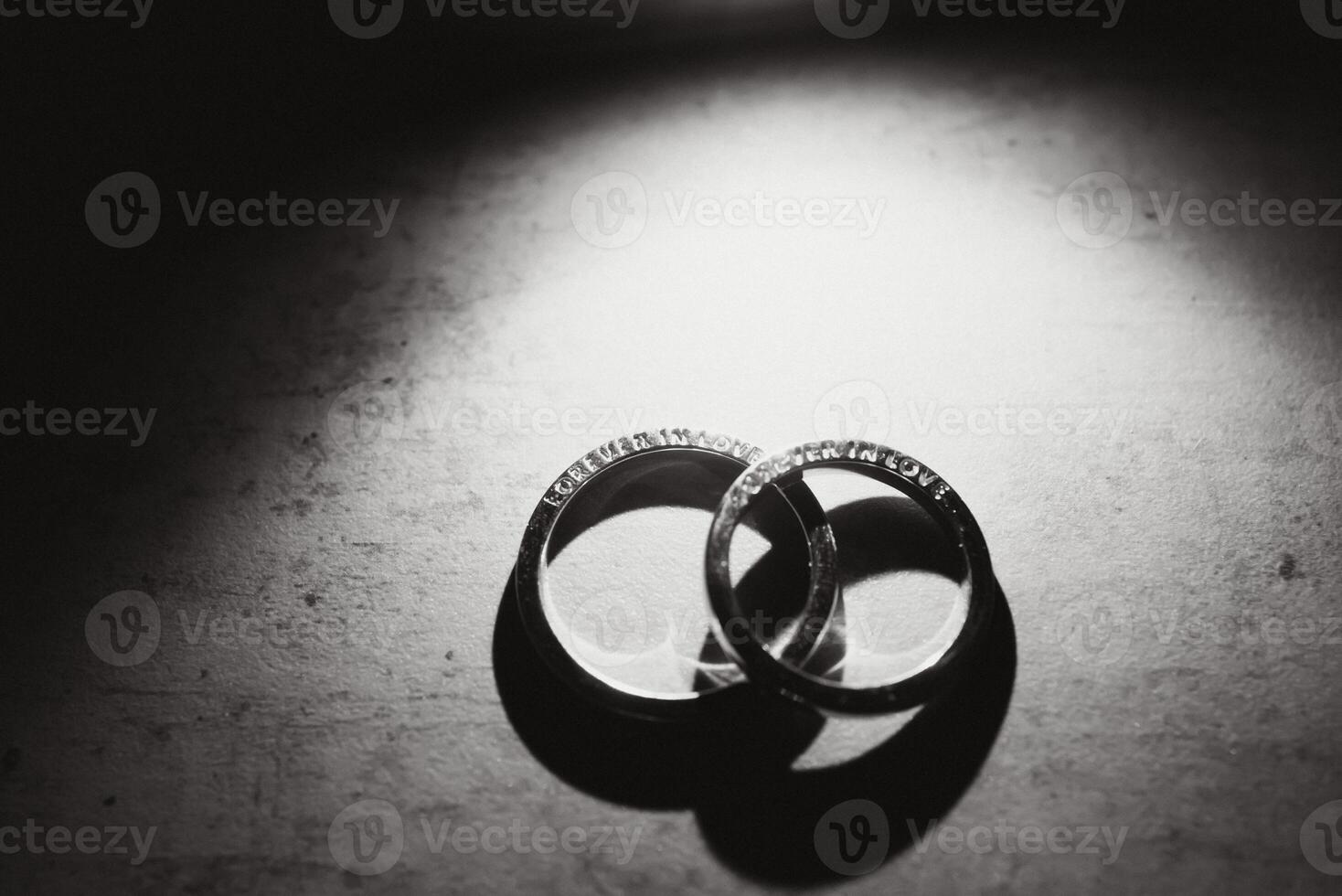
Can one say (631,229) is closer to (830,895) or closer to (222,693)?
(222,693)

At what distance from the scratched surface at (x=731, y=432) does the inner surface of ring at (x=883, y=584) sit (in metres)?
0.13

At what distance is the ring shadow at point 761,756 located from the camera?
1.58m

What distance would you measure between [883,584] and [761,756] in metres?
0.46

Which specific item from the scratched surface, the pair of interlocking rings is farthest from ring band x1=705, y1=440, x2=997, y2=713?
the scratched surface

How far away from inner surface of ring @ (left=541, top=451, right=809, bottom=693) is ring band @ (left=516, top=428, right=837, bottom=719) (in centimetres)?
3

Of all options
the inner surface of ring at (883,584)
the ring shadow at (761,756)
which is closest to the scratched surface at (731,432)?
the ring shadow at (761,756)

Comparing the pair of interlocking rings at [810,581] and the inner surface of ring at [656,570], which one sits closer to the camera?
the pair of interlocking rings at [810,581]

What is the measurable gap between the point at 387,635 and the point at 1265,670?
1.88 metres

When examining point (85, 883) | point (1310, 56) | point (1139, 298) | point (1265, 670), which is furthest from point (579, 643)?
point (1310, 56)

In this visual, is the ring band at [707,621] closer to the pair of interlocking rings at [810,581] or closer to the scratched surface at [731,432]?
the pair of interlocking rings at [810,581]

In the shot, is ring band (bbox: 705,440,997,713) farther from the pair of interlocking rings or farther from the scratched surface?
the scratched surface

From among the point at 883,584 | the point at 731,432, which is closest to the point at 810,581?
the point at 883,584

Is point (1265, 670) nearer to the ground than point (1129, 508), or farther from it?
nearer to the ground

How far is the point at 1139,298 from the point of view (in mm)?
2168
